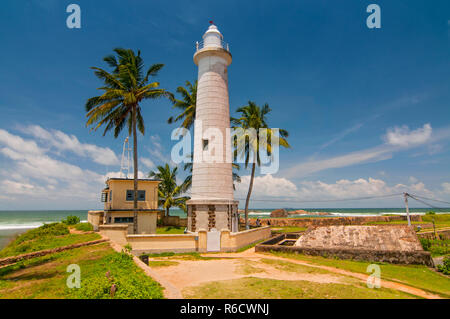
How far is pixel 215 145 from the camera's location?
67.4 ft

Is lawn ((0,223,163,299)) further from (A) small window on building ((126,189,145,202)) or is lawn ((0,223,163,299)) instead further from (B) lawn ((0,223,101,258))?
(A) small window on building ((126,189,145,202))

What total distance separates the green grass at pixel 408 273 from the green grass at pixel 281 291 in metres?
2.88

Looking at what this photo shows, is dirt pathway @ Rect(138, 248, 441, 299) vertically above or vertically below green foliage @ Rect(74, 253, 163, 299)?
below

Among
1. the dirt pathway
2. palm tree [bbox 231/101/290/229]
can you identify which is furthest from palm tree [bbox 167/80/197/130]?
the dirt pathway

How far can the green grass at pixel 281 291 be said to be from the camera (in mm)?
7138

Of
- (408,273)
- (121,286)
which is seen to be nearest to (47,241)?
(121,286)

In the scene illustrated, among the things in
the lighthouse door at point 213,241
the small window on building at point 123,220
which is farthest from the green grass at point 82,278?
the small window on building at point 123,220

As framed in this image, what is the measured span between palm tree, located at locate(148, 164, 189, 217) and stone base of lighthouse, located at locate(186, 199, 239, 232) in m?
13.8

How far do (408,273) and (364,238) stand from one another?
391cm

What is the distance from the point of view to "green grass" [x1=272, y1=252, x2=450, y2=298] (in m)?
9.85

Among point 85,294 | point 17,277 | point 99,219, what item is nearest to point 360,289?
point 85,294

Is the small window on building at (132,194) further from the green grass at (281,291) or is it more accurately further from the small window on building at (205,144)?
the green grass at (281,291)

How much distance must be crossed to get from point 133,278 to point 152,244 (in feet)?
29.8
